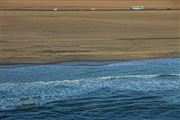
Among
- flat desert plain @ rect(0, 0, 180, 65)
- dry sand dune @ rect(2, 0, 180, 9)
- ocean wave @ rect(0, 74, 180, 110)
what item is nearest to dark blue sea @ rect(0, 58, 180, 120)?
ocean wave @ rect(0, 74, 180, 110)

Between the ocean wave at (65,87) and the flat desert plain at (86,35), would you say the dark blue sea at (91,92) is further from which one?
the flat desert plain at (86,35)

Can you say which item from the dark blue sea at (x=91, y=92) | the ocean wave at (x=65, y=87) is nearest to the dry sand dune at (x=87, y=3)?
the dark blue sea at (x=91, y=92)

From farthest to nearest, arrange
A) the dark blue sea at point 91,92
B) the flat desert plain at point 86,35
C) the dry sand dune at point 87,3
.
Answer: the dry sand dune at point 87,3 < the flat desert plain at point 86,35 < the dark blue sea at point 91,92

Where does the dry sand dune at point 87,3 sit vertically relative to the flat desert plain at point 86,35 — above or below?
above

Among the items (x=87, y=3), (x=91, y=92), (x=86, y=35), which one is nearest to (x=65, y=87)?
(x=91, y=92)

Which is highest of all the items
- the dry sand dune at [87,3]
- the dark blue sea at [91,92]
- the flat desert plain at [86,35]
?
the dry sand dune at [87,3]

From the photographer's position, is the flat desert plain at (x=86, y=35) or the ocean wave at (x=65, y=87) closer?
the ocean wave at (x=65, y=87)

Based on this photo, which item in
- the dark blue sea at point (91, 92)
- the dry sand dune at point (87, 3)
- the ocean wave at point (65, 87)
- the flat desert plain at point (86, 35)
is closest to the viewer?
the dark blue sea at point (91, 92)

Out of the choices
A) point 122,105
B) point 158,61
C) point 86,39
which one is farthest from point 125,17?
point 122,105

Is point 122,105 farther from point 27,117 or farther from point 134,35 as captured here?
point 134,35
